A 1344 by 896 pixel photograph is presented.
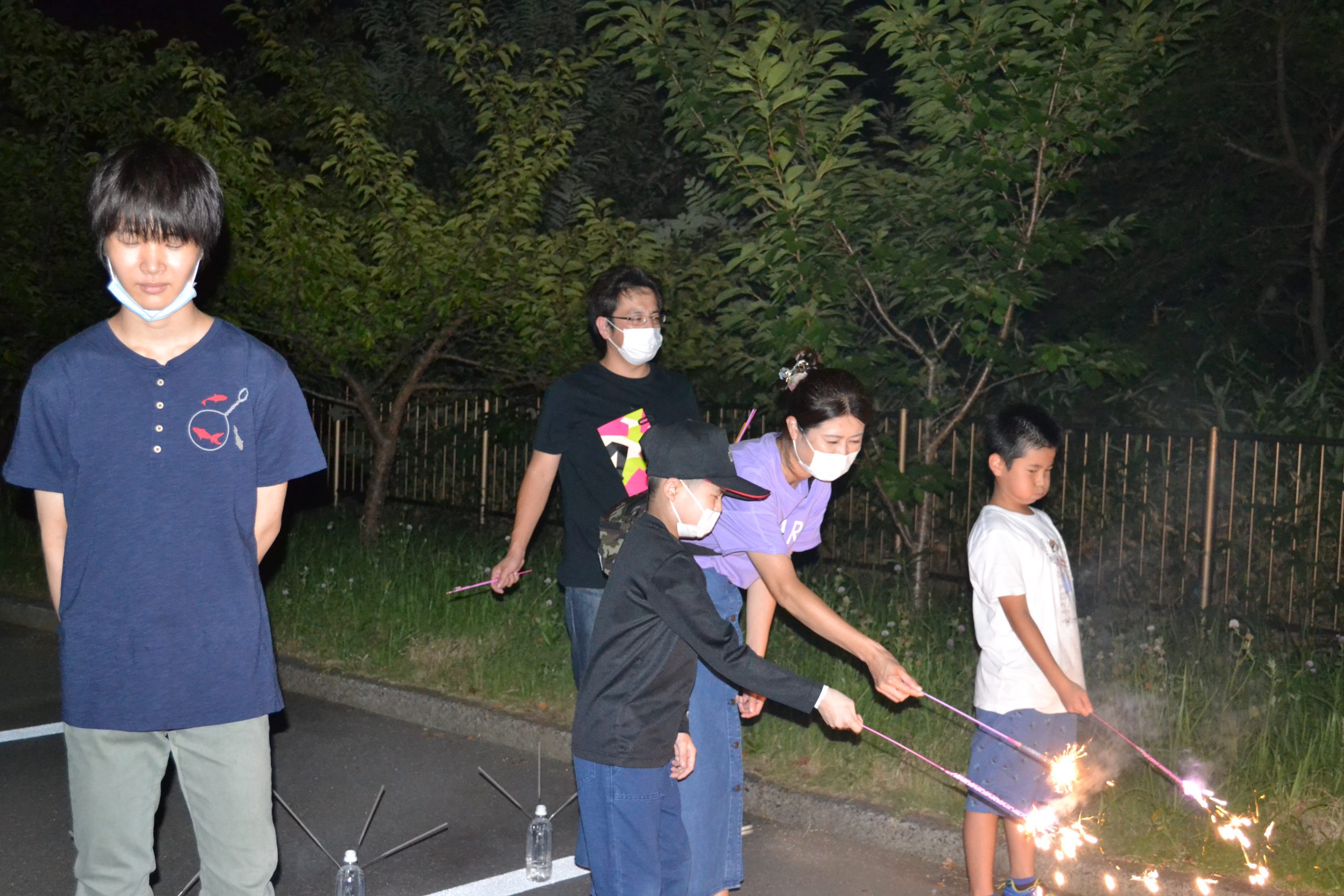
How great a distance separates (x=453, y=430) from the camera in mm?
14188

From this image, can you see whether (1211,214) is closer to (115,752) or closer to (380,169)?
(380,169)

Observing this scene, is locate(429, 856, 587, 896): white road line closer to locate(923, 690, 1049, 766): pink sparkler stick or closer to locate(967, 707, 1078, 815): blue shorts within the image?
locate(967, 707, 1078, 815): blue shorts

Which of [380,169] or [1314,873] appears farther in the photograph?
[380,169]

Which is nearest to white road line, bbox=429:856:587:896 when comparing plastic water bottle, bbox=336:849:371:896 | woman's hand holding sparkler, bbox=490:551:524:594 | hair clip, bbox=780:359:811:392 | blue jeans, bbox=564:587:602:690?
plastic water bottle, bbox=336:849:371:896

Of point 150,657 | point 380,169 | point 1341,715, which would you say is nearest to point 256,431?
point 150,657

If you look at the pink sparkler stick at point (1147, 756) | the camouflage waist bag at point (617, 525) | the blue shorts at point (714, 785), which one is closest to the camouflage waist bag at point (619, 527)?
the camouflage waist bag at point (617, 525)

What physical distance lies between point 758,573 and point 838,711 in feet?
2.98

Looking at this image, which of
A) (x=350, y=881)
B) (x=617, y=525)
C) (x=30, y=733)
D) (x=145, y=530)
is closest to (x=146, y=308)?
(x=145, y=530)

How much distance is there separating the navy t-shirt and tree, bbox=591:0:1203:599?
14.5 ft

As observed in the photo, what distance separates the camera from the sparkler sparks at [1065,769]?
394 cm

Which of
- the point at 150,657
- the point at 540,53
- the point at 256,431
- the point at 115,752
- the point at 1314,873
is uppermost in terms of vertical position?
the point at 540,53

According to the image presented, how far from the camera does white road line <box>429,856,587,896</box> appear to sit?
189 inches

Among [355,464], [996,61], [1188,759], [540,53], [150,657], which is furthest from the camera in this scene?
[355,464]

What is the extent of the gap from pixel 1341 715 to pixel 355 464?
1184 centimetres
